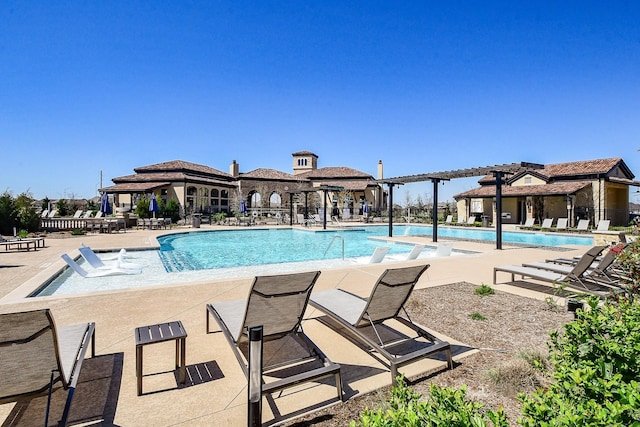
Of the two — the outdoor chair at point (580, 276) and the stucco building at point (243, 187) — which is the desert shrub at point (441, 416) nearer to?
the outdoor chair at point (580, 276)

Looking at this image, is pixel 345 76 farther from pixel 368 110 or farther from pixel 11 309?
pixel 11 309

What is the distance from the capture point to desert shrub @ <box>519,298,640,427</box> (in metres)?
1.12

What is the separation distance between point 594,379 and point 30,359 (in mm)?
3104

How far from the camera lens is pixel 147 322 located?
4.06 meters

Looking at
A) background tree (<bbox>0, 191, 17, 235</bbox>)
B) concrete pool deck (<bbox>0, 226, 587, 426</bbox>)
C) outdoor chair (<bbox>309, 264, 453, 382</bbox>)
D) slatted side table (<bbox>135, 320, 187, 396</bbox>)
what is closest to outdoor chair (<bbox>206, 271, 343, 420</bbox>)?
concrete pool deck (<bbox>0, 226, 587, 426</bbox>)

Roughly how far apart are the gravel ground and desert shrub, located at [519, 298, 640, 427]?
739 mm

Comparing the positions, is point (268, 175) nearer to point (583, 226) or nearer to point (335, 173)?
point (335, 173)

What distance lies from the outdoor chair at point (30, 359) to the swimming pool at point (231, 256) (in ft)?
15.5

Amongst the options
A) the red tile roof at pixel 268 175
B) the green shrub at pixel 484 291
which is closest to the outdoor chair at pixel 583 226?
the green shrub at pixel 484 291

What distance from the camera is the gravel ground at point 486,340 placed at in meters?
2.45

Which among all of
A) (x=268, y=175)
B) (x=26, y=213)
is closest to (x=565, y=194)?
(x=268, y=175)

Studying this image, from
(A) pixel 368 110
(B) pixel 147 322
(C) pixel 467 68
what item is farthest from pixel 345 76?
(B) pixel 147 322

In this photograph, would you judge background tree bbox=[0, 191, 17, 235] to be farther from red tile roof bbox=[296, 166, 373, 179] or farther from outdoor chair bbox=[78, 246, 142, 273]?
red tile roof bbox=[296, 166, 373, 179]

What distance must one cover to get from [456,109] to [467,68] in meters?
4.96
